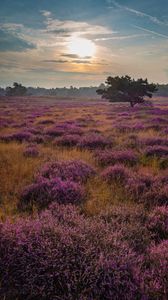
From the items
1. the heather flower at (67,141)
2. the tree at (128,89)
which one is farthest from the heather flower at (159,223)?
the tree at (128,89)

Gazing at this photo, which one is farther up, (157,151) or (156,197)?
(157,151)

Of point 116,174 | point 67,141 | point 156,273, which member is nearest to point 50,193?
point 116,174

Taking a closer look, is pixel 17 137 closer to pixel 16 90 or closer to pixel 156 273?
pixel 156 273

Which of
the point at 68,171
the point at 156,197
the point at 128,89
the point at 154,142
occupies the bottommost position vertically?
the point at 156,197

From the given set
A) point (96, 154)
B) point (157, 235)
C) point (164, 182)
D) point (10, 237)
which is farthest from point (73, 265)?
point (96, 154)

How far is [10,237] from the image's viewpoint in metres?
3.67

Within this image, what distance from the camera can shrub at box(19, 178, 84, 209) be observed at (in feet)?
19.6

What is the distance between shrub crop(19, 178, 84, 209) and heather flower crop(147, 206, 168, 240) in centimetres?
162

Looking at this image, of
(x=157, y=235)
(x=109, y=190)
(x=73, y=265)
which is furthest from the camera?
(x=109, y=190)

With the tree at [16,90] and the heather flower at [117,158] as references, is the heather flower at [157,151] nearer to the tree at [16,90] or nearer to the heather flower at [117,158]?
the heather flower at [117,158]

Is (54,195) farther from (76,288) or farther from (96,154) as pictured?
(96,154)

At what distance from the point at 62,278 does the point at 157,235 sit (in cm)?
198

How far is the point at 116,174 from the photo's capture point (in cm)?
782

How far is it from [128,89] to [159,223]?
1663 inches
